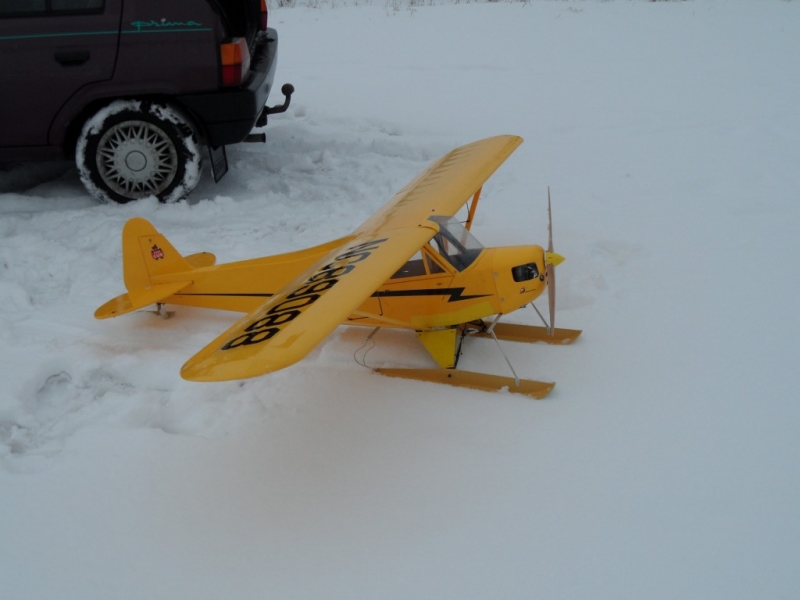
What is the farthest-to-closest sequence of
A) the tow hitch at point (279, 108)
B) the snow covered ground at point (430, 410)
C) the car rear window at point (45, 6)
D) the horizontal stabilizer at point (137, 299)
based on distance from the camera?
the tow hitch at point (279, 108)
the car rear window at point (45, 6)
the horizontal stabilizer at point (137, 299)
the snow covered ground at point (430, 410)

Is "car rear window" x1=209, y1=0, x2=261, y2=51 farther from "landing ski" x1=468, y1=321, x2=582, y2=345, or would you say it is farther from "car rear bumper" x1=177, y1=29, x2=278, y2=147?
"landing ski" x1=468, y1=321, x2=582, y2=345

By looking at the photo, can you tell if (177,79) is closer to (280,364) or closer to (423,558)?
(280,364)

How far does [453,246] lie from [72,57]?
3576 millimetres

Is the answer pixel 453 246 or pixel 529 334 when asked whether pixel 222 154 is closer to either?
pixel 453 246

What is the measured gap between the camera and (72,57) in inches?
225

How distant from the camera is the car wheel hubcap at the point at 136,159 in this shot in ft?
19.6

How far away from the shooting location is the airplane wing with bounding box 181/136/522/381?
9.27 ft

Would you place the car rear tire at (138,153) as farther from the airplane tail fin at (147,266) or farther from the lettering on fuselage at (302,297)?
the lettering on fuselage at (302,297)

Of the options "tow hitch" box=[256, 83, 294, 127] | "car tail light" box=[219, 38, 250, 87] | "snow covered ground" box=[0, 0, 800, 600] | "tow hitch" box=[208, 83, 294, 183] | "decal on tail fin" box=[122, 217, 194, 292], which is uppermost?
"car tail light" box=[219, 38, 250, 87]

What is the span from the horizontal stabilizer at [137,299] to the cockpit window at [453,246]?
171 centimetres

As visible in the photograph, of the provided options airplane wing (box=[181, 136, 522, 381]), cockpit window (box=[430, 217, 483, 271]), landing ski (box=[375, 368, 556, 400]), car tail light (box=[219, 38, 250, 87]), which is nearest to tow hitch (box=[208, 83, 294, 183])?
car tail light (box=[219, 38, 250, 87])

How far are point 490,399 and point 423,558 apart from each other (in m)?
1.25

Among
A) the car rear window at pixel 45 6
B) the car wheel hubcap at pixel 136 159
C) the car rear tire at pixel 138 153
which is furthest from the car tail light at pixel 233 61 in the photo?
the car rear window at pixel 45 6

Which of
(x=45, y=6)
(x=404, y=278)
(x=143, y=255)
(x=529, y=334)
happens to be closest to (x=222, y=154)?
(x=45, y=6)
